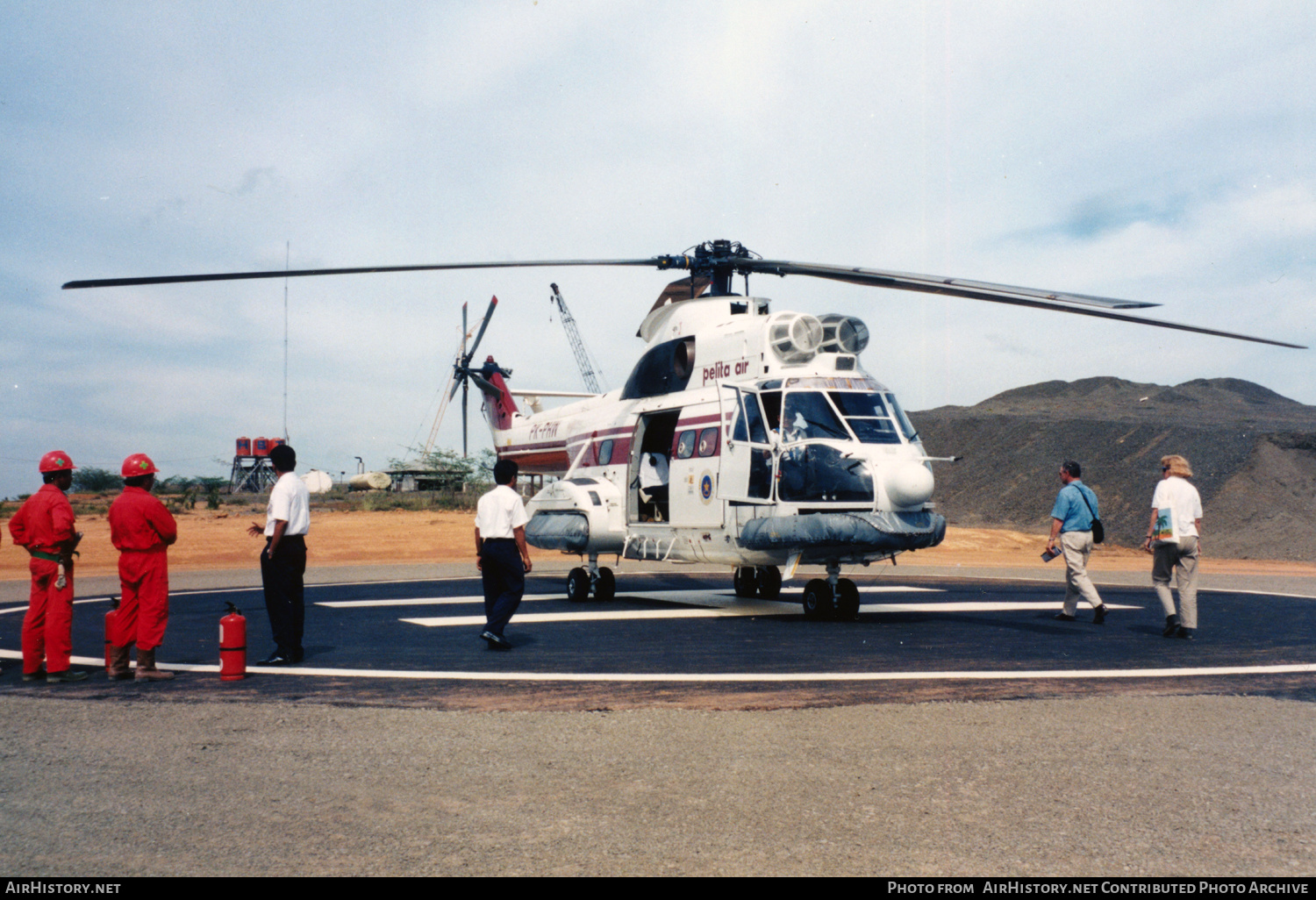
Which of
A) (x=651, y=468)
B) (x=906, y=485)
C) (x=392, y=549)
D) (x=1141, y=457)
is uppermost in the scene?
(x=1141, y=457)

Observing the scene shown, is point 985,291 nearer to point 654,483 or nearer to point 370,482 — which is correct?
point 654,483

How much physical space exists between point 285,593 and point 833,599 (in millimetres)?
6644

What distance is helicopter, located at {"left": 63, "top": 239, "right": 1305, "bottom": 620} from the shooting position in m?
11.2

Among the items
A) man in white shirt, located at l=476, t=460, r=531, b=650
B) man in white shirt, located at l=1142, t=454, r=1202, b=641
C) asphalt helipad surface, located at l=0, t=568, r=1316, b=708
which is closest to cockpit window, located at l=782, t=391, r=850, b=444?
asphalt helipad surface, located at l=0, t=568, r=1316, b=708

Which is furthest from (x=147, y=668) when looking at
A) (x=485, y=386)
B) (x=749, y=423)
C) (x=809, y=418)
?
(x=485, y=386)

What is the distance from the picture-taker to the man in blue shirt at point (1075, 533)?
12039 mm

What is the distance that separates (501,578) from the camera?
9.86 m

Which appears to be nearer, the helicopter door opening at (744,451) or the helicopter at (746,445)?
the helicopter at (746,445)

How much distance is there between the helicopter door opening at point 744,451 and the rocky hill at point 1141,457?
27.3 meters

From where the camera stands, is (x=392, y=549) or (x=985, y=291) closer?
(x=985, y=291)

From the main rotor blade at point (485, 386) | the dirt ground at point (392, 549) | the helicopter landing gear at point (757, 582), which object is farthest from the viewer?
the dirt ground at point (392, 549)

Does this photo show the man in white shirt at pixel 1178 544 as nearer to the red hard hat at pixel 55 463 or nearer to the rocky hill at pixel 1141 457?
the red hard hat at pixel 55 463

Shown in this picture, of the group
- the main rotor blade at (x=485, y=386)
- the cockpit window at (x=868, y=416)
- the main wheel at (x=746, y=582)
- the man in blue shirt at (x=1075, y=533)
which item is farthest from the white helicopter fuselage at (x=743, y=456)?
the main rotor blade at (x=485, y=386)

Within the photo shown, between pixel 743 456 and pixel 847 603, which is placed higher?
→ pixel 743 456
